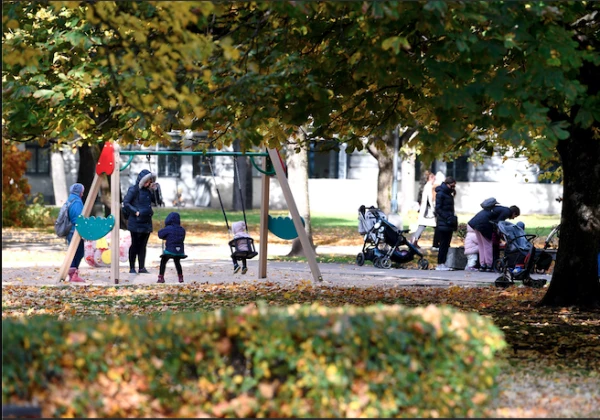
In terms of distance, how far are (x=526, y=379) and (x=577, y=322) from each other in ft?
12.4

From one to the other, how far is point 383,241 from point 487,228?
2.02 metres

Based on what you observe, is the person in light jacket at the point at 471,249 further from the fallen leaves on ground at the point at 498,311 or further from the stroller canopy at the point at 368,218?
the fallen leaves on ground at the point at 498,311

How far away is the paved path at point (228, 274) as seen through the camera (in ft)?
55.7

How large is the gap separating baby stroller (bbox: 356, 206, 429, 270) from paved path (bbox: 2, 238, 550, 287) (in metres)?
0.22

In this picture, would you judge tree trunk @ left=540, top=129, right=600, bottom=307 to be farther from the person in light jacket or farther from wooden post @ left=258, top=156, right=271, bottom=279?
the person in light jacket

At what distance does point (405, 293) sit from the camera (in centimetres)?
1530

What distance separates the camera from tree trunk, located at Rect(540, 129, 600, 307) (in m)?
12.6

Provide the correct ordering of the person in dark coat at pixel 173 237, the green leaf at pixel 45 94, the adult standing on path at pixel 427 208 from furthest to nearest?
the adult standing on path at pixel 427 208 → the person in dark coat at pixel 173 237 → the green leaf at pixel 45 94

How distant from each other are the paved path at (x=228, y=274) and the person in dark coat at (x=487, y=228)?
440mm

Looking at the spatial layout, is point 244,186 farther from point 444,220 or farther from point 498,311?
point 498,311

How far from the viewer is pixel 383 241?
1988 cm

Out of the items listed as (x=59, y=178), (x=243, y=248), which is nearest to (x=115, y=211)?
(x=243, y=248)

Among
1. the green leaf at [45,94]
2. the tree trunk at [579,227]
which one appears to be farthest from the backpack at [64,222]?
the tree trunk at [579,227]

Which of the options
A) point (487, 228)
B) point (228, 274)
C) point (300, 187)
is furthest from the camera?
point (300, 187)
